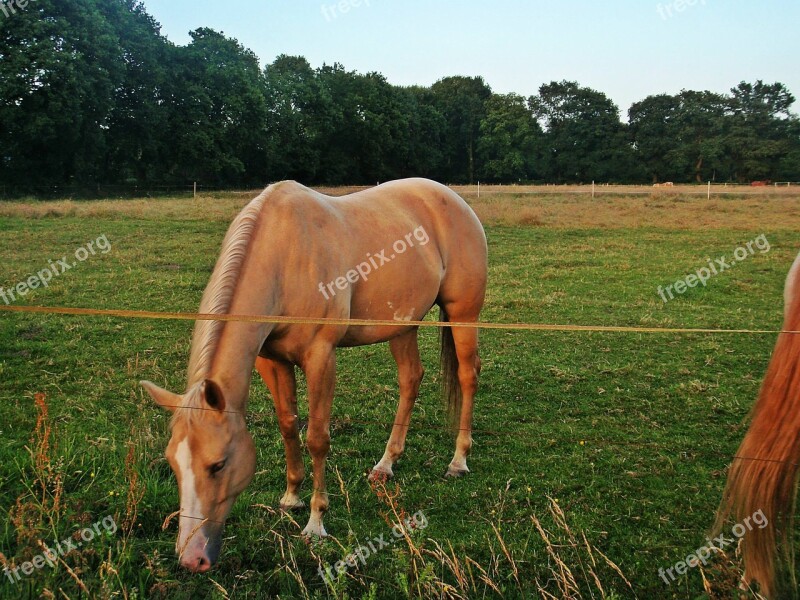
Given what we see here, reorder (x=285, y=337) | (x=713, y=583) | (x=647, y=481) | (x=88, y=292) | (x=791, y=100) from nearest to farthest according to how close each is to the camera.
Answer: (x=713, y=583)
(x=285, y=337)
(x=647, y=481)
(x=88, y=292)
(x=791, y=100)

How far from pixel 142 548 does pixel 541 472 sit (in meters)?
2.63

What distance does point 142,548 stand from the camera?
10.2 ft

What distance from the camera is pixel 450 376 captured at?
196 inches

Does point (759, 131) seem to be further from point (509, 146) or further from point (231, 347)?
point (231, 347)

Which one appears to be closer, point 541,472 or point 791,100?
point 541,472

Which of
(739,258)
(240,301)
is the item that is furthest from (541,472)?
(739,258)

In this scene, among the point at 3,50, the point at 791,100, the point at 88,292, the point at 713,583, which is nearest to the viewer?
the point at 713,583

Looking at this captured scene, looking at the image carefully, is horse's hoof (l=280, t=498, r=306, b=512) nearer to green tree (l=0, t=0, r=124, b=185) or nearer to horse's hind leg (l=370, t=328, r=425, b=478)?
horse's hind leg (l=370, t=328, r=425, b=478)

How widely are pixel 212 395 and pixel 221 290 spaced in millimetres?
685

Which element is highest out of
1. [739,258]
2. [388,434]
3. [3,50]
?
[3,50]

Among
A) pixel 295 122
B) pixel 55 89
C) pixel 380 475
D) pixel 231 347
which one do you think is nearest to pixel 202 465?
pixel 231 347

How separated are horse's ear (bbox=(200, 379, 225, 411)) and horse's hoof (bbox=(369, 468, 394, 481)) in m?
1.83

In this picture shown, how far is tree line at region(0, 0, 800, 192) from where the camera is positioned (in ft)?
110

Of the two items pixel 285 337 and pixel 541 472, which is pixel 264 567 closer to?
pixel 285 337
